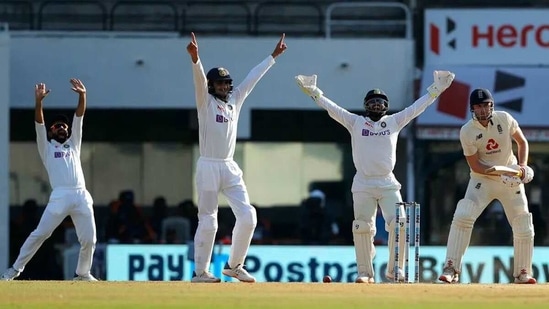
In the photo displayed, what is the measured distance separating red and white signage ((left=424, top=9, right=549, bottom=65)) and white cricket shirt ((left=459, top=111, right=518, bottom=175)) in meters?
9.30

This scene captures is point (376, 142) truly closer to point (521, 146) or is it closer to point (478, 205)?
point (478, 205)

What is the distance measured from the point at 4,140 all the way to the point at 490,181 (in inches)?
387

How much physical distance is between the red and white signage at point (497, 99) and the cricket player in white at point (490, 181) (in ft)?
28.4

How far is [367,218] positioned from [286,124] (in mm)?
11978

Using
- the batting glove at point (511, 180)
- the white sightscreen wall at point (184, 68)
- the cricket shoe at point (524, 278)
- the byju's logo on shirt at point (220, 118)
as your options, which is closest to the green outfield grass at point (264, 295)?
the cricket shoe at point (524, 278)

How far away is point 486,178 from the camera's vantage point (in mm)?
15914

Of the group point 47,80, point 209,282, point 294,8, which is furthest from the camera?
point 294,8

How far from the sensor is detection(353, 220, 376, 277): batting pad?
626 inches

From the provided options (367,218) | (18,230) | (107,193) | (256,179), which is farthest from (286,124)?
(367,218)

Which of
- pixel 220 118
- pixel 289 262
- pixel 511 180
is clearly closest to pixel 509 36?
pixel 289 262

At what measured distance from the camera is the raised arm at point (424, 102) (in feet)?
52.3

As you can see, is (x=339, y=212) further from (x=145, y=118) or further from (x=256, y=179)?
(x=145, y=118)

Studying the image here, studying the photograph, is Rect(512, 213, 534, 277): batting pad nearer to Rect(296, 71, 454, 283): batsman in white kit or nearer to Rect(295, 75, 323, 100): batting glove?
Rect(296, 71, 454, 283): batsman in white kit

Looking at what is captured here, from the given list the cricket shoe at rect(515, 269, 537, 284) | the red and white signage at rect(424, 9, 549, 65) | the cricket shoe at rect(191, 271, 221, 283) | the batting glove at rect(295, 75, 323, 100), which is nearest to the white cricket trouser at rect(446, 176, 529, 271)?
the cricket shoe at rect(515, 269, 537, 284)
